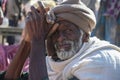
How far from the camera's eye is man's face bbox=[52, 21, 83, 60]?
14.2 ft

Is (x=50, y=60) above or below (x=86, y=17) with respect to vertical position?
below

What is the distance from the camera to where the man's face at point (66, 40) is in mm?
4336

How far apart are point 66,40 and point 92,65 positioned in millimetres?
283

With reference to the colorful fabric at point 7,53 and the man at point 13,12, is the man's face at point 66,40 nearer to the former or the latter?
the colorful fabric at point 7,53

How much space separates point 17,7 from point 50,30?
11.4 meters

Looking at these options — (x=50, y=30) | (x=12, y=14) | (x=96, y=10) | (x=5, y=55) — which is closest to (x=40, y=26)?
(x=50, y=30)

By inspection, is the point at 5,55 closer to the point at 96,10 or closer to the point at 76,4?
the point at 76,4

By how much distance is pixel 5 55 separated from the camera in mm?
6469

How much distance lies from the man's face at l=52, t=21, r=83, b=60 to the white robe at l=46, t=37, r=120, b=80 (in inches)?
2.3

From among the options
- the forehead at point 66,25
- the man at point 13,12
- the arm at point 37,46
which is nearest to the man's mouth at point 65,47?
the forehead at point 66,25

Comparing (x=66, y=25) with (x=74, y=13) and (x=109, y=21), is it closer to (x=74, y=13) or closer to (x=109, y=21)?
(x=74, y=13)

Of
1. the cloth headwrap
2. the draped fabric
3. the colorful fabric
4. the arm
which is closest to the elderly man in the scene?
the cloth headwrap

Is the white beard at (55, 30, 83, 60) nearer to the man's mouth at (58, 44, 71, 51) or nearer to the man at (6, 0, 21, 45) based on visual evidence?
the man's mouth at (58, 44, 71, 51)

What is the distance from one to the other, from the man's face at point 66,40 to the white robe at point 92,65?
6 centimetres
